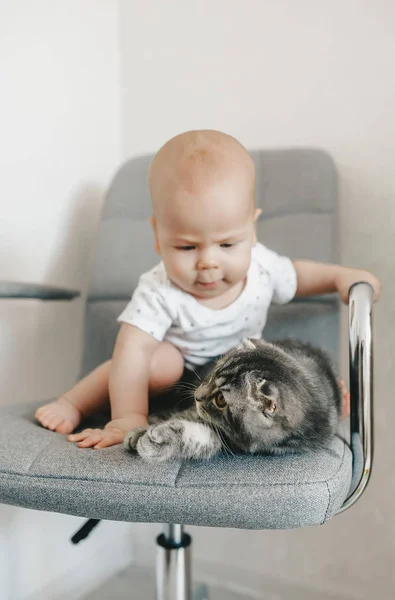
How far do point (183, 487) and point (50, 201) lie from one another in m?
0.92

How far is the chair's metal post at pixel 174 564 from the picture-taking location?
37.3 inches

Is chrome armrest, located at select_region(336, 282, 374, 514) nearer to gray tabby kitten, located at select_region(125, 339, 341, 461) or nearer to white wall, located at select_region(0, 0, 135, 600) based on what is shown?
gray tabby kitten, located at select_region(125, 339, 341, 461)

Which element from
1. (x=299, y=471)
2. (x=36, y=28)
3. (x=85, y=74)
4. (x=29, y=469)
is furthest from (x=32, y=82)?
(x=299, y=471)

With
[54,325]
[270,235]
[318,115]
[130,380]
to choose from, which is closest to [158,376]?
[130,380]

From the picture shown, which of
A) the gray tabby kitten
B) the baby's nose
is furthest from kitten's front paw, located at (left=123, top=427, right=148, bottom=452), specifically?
the baby's nose

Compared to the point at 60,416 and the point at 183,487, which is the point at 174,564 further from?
the point at 183,487

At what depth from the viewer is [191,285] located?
2.88 feet

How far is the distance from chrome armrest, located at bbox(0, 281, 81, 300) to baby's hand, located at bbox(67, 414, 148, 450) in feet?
0.91

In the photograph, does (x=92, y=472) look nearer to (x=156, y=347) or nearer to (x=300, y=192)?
(x=156, y=347)

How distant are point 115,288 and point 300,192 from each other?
0.45 m

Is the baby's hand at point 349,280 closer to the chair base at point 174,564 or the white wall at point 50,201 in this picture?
the chair base at point 174,564

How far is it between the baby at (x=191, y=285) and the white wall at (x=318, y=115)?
0.32m

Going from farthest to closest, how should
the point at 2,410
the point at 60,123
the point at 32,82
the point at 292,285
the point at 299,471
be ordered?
the point at 60,123 < the point at 32,82 < the point at 292,285 < the point at 2,410 < the point at 299,471

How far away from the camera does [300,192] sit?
1.14 metres
